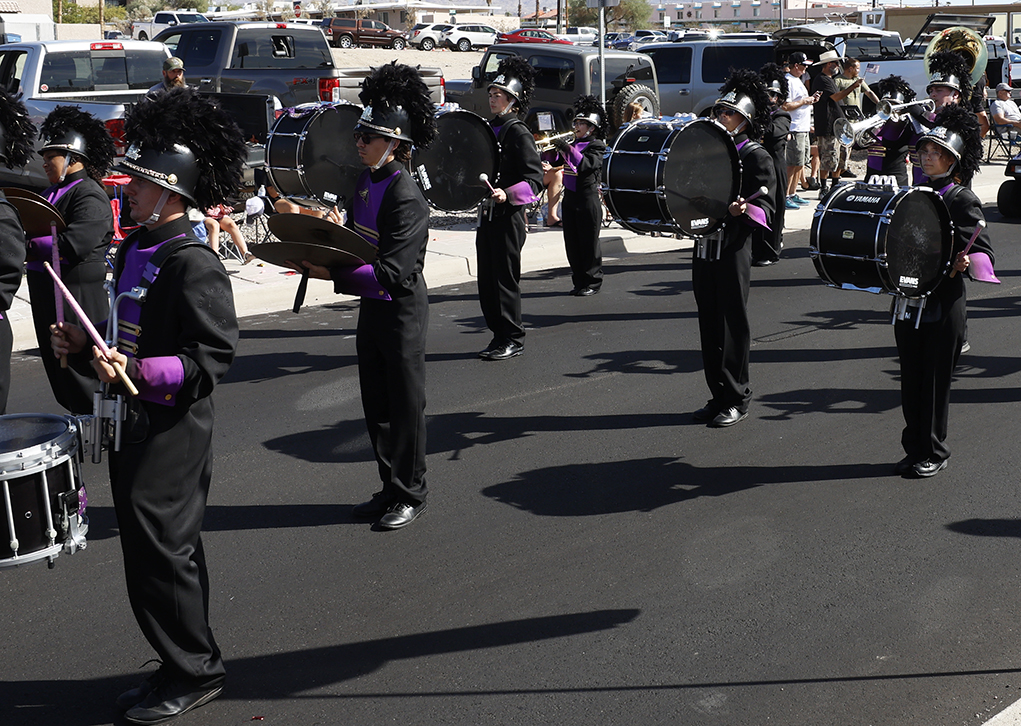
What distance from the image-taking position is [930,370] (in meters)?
5.94

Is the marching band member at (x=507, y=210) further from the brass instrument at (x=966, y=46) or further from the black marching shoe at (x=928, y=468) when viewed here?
the brass instrument at (x=966, y=46)

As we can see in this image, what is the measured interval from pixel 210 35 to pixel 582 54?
569cm

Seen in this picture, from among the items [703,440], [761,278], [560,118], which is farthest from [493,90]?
[560,118]

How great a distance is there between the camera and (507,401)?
24.9 feet

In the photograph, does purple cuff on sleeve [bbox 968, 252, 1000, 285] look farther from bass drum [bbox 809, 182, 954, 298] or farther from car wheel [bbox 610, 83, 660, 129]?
car wheel [bbox 610, 83, 660, 129]

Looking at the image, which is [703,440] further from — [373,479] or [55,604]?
[55,604]

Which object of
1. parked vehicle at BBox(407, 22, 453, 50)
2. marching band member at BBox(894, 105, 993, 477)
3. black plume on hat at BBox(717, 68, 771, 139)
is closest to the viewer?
marching band member at BBox(894, 105, 993, 477)

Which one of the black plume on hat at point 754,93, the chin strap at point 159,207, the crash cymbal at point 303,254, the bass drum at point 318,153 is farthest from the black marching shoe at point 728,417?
the chin strap at point 159,207

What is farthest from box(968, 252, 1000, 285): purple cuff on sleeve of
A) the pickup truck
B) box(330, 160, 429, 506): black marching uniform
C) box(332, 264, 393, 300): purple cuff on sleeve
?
the pickup truck

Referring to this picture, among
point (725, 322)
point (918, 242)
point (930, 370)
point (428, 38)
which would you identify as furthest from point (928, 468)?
point (428, 38)

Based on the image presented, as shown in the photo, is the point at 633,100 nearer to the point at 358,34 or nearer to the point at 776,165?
the point at 776,165

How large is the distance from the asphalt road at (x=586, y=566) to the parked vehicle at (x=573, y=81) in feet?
33.9

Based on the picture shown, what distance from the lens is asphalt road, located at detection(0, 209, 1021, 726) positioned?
160 inches

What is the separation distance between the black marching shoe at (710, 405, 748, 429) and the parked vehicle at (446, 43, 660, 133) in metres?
10.8
